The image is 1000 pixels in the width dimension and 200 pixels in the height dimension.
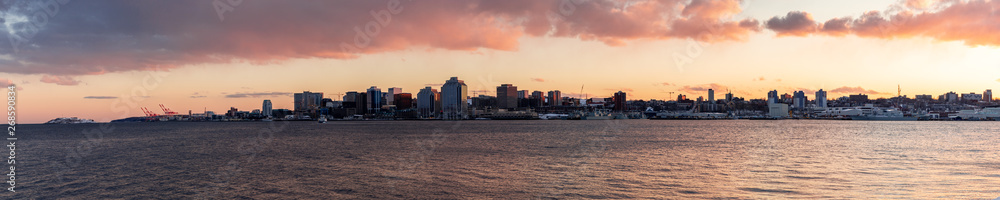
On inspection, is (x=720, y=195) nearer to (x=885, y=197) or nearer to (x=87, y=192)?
(x=885, y=197)

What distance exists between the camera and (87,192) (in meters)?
33.7

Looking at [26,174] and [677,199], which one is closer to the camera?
[677,199]

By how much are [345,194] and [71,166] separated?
112 ft

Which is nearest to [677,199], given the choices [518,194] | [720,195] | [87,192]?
[720,195]

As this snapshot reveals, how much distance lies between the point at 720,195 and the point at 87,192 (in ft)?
120

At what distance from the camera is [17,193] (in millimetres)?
33438

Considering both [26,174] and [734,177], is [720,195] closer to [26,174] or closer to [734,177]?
[734,177]

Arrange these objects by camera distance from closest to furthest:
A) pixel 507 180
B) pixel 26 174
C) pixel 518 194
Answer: pixel 518 194 < pixel 507 180 < pixel 26 174

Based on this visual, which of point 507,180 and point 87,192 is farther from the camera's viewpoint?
point 507,180

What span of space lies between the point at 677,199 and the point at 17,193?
124 feet

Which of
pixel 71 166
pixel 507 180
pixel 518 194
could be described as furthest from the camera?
pixel 71 166

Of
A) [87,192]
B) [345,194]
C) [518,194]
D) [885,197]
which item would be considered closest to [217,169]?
[87,192]

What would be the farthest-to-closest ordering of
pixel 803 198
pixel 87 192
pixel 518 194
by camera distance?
pixel 87 192, pixel 518 194, pixel 803 198

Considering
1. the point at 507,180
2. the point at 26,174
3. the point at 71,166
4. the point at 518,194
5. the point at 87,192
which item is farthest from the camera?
the point at 71,166
